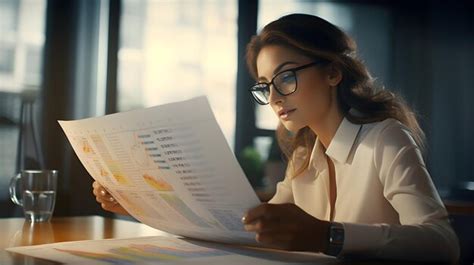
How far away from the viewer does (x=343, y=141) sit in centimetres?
131

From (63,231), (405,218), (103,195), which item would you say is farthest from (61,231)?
(405,218)

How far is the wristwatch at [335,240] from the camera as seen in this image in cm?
88

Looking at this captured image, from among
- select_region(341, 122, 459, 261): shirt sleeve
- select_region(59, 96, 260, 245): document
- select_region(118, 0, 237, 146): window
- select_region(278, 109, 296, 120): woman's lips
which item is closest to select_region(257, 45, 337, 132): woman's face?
select_region(278, 109, 296, 120): woman's lips

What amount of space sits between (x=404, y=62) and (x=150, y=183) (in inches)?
96.7

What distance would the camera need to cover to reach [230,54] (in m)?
3.14

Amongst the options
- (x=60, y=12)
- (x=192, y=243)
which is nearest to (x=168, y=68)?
(x=60, y=12)

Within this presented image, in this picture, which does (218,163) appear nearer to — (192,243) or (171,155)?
(171,155)

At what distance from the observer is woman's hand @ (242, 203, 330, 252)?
84cm

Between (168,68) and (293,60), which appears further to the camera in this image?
(168,68)

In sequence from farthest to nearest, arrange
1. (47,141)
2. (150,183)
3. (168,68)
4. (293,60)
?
(168,68), (47,141), (293,60), (150,183)

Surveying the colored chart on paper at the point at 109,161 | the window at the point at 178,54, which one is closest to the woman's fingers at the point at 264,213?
the colored chart on paper at the point at 109,161

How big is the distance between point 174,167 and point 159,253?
4.9 inches

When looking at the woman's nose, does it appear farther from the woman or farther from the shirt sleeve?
the shirt sleeve

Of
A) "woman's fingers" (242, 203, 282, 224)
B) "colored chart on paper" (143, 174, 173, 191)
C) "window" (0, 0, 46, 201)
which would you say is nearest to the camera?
"woman's fingers" (242, 203, 282, 224)
